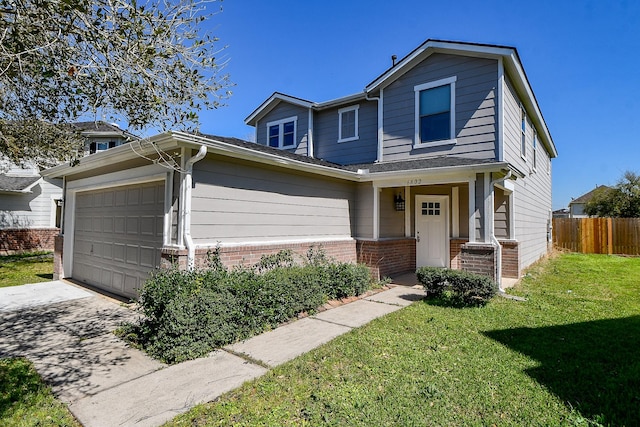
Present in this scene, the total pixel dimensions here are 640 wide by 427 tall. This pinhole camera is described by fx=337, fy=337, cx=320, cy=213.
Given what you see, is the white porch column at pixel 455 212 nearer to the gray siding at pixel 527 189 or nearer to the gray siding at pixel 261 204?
the gray siding at pixel 527 189

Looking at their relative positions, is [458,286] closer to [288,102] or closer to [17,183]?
[288,102]

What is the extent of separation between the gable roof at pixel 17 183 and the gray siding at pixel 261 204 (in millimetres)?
15717

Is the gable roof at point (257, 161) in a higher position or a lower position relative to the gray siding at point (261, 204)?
higher

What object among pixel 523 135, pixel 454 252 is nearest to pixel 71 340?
pixel 454 252

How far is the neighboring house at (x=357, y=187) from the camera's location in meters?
6.41

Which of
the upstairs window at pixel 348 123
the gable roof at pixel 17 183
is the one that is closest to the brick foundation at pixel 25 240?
the gable roof at pixel 17 183

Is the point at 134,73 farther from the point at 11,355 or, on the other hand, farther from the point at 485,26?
the point at 485,26

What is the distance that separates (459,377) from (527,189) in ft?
35.4

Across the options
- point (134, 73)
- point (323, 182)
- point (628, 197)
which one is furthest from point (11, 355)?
point (628, 197)

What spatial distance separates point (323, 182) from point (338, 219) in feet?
3.91

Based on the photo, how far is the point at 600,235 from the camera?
18.2 meters

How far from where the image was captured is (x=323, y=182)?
8.97 metres

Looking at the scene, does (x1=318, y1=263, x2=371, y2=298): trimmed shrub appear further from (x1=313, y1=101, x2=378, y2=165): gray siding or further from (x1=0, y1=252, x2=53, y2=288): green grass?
(x1=0, y1=252, x2=53, y2=288): green grass

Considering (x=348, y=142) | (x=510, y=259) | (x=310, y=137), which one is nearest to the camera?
(x=510, y=259)
